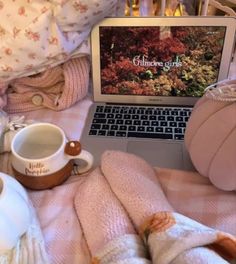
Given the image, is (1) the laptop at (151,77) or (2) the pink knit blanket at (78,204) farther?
(1) the laptop at (151,77)

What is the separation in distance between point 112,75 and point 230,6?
0.38 meters

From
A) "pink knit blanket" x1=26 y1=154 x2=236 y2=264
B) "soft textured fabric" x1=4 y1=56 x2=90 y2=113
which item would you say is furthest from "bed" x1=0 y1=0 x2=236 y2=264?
"soft textured fabric" x1=4 y1=56 x2=90 y2=113

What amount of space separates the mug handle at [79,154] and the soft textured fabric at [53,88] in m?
0.18

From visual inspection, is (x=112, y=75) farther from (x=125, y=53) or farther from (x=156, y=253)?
(x=156, y=253)

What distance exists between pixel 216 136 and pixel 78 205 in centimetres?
22

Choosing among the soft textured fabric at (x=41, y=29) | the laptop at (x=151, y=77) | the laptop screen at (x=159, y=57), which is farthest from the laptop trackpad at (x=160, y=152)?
the soft textured fabric at (x=41, y=29)

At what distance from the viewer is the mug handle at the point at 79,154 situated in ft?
1.69

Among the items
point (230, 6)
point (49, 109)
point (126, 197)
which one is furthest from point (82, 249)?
point (230, 6)

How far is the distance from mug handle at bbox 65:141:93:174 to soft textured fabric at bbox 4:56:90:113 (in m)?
0.18

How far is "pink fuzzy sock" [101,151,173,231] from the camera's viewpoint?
1.50 ft

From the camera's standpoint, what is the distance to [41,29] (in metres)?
0.58

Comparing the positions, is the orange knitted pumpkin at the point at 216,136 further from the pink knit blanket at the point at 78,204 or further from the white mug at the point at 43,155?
the white mug at the point at 43,155

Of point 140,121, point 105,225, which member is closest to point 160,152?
point 140,121

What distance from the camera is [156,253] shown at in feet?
1.29
